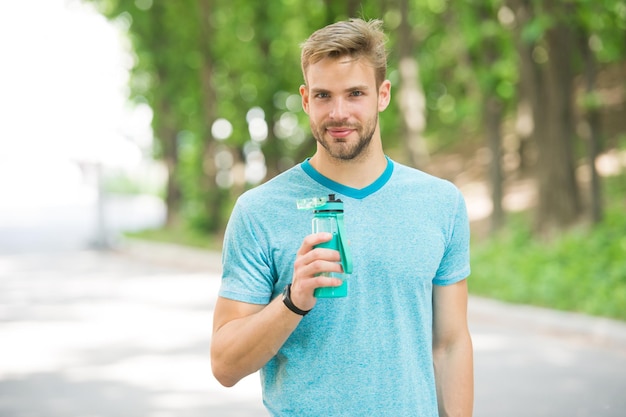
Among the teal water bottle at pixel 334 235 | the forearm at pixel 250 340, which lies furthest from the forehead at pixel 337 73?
the forearm at pixel 250 340

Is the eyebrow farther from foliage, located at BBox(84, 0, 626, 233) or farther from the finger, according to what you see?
foliage, located at BBox(84, 0, 626, 233)

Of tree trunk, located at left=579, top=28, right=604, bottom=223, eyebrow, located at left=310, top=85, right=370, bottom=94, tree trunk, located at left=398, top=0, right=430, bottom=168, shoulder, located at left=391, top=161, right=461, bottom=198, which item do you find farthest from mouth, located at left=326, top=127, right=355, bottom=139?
tree trunk, located at left=398, top=0, right=430, bottom=168

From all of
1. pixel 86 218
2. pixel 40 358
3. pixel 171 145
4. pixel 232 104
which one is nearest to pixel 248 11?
pixel 232 104

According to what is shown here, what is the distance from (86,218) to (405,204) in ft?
149

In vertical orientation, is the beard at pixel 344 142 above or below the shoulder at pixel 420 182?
above

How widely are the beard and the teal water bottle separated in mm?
284

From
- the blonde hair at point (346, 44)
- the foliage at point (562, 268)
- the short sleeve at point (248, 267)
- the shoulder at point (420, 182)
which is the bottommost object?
the foliage at point (562, 268)

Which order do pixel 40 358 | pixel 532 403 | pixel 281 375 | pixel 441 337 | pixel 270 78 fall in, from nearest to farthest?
1. pixel 281 375
2. pixel 441 337
3. pixel 532 403
4. pixel 40 358
5. pixel 270 78

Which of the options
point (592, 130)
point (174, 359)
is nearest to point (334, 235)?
point (174, 359)

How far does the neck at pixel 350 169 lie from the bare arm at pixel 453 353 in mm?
427

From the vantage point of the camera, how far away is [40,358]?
979cm

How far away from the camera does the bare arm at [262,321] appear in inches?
93.9

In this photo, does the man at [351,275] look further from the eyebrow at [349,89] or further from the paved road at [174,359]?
the paved road at [174,359]

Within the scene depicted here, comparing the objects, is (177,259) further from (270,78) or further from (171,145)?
(171,145)
